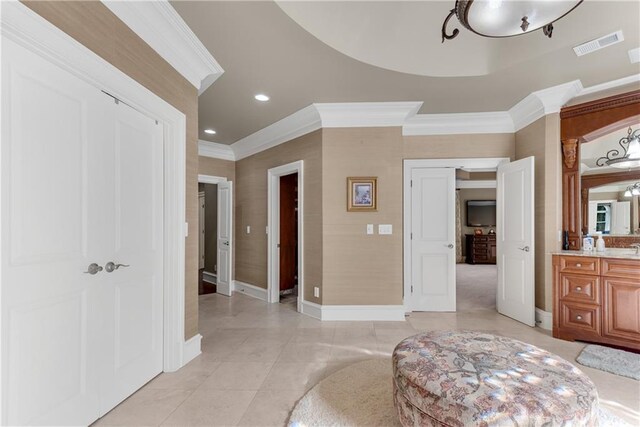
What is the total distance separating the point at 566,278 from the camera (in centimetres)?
292

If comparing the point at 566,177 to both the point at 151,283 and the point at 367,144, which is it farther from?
the point at 151,283

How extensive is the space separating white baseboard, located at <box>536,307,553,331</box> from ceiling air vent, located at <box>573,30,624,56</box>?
2.63 meters

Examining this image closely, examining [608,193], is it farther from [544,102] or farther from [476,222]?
[476,222]

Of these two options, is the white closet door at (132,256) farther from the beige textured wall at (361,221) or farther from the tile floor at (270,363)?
the beige textured wall at (361,221)

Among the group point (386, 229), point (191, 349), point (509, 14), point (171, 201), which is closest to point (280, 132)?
point (386, 229)

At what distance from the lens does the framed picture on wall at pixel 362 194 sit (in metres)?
3.65

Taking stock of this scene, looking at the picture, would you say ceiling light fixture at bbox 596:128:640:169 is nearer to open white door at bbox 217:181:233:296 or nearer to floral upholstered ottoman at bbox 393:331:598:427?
floral upholstered ottoman at bbox 393:331:598:427

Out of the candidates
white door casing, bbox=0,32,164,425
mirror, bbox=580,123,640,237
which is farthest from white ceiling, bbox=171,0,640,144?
white door casing, bbox=0,32,164,425

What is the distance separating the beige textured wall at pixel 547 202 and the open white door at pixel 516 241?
121 millimetres

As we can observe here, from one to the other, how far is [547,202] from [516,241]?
A: 564 millimetres

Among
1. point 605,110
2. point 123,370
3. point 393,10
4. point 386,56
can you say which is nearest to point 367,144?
point 386,56

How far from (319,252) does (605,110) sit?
11.3 ft

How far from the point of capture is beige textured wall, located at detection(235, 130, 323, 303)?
12.4 ft

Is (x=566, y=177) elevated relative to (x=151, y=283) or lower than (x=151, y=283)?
elevated
